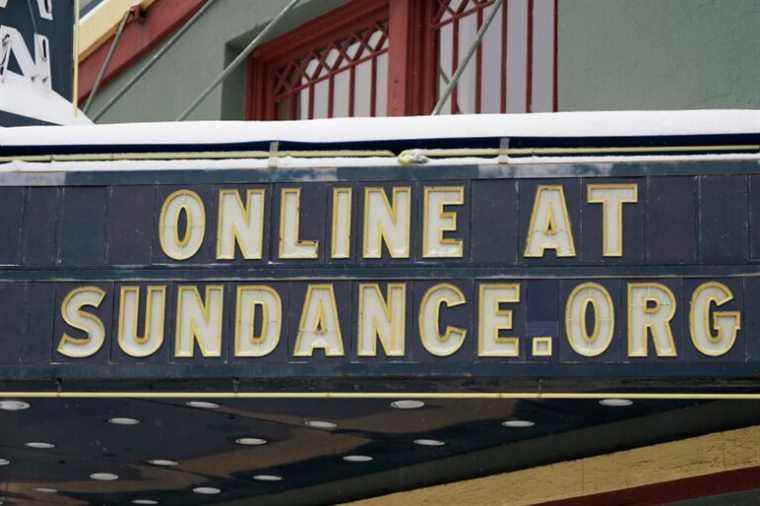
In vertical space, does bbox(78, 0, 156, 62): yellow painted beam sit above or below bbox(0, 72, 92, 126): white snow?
above

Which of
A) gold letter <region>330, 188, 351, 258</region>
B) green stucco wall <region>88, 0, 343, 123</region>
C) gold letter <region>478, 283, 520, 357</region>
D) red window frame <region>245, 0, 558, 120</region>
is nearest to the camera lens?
gold letter <region>478, 283, 520, 357</region>

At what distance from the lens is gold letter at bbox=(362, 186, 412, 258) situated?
13031 millimetres

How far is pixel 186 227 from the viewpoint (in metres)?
13.4

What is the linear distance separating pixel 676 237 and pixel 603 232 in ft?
1.61

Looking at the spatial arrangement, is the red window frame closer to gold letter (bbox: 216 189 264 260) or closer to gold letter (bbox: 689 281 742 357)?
gold letter (bbox: 216 189 264 260)

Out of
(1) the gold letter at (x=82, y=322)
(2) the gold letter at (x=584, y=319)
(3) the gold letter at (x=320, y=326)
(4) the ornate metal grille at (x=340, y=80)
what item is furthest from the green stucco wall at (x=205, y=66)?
(2) the gold letter at (x=584, y=319)

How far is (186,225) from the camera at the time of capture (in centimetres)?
1338

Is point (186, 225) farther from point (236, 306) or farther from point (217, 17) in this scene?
point (217, 17)

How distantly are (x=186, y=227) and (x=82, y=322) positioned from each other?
100 cm

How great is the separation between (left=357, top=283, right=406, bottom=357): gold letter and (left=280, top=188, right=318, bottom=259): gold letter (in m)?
0.49

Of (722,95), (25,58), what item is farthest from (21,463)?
(722,95)

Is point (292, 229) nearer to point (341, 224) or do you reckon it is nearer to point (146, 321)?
point (341, 224)

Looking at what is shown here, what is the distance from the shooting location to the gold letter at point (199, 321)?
13125 millimetres

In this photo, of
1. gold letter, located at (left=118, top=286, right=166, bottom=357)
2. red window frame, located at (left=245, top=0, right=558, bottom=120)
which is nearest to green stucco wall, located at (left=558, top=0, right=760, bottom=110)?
red window frame, located at (left=245, top=0, right=558, bottom=120)
